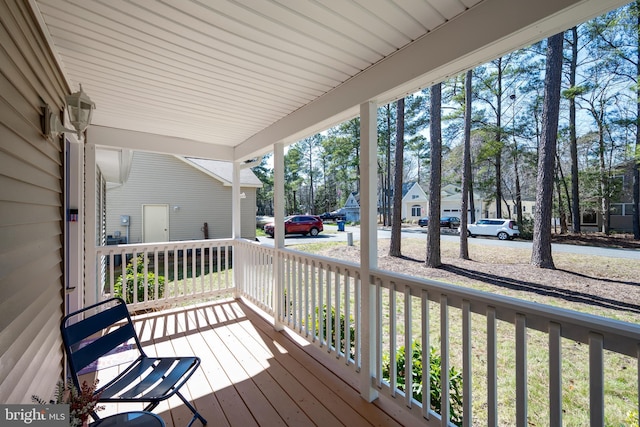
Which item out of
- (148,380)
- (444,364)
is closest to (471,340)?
(444,364)

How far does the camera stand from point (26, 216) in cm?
134

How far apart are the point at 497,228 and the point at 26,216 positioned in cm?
453

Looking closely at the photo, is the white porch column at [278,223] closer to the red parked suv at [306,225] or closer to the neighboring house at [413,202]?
the neighboring house at [413,202]

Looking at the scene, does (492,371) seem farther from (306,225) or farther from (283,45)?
(306,225)

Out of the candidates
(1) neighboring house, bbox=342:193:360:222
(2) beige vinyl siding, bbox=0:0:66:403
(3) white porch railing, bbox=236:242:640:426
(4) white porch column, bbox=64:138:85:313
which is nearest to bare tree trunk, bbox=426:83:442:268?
(3) white porch railing, bbox=236:242:640:426

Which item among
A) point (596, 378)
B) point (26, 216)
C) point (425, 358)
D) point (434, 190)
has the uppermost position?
point (434, 190)

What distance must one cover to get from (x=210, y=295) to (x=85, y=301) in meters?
1.51

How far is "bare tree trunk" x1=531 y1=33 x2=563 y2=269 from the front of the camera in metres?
3.05

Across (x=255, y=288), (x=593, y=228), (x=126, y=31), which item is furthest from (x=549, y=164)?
(x=126, y=31)

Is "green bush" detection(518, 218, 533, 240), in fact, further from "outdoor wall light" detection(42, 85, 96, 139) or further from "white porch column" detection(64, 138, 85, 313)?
"white porch column" detection(64, 138, 85, 313)

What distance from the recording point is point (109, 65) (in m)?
2.07

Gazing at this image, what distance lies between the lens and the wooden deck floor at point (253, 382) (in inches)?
78.5

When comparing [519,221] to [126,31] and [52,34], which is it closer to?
[126,31]

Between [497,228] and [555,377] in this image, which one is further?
[497,228]
